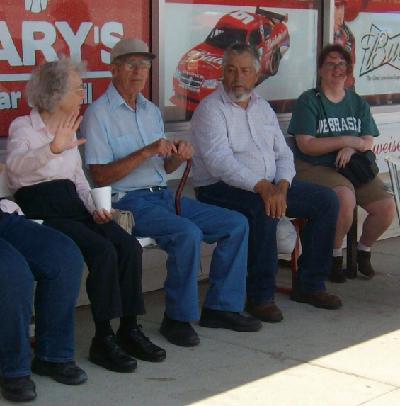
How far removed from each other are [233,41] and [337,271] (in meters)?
1.67

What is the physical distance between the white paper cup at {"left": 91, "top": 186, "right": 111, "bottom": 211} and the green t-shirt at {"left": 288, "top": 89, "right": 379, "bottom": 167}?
1.98 m

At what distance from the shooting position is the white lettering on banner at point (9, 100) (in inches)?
192

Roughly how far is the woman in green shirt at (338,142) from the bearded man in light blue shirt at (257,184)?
A: 426mm

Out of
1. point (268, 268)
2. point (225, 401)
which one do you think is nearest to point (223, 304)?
point (268, 268)

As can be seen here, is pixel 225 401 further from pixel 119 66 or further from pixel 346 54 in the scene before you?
pixel 346 54

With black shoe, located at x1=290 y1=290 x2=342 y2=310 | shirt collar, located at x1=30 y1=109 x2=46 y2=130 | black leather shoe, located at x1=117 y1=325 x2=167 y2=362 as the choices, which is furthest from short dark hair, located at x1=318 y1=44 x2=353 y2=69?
black leather shoe, located at x1=117 y1=325 x2=167 y2=362

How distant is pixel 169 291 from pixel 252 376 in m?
0.66

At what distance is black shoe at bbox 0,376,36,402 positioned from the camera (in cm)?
379

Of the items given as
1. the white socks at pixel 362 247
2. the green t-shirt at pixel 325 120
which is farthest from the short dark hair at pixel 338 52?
Result: the white socks at pixel 362 247

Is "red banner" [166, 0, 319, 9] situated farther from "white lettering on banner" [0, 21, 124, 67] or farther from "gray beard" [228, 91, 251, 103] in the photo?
"gray beard" [228, 91, 251, 103]

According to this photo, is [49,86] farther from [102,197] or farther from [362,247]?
[362,247]

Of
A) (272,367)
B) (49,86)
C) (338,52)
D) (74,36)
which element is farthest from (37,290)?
(338,52)

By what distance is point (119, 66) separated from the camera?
4781 mm

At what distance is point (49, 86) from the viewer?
14.1 ft
